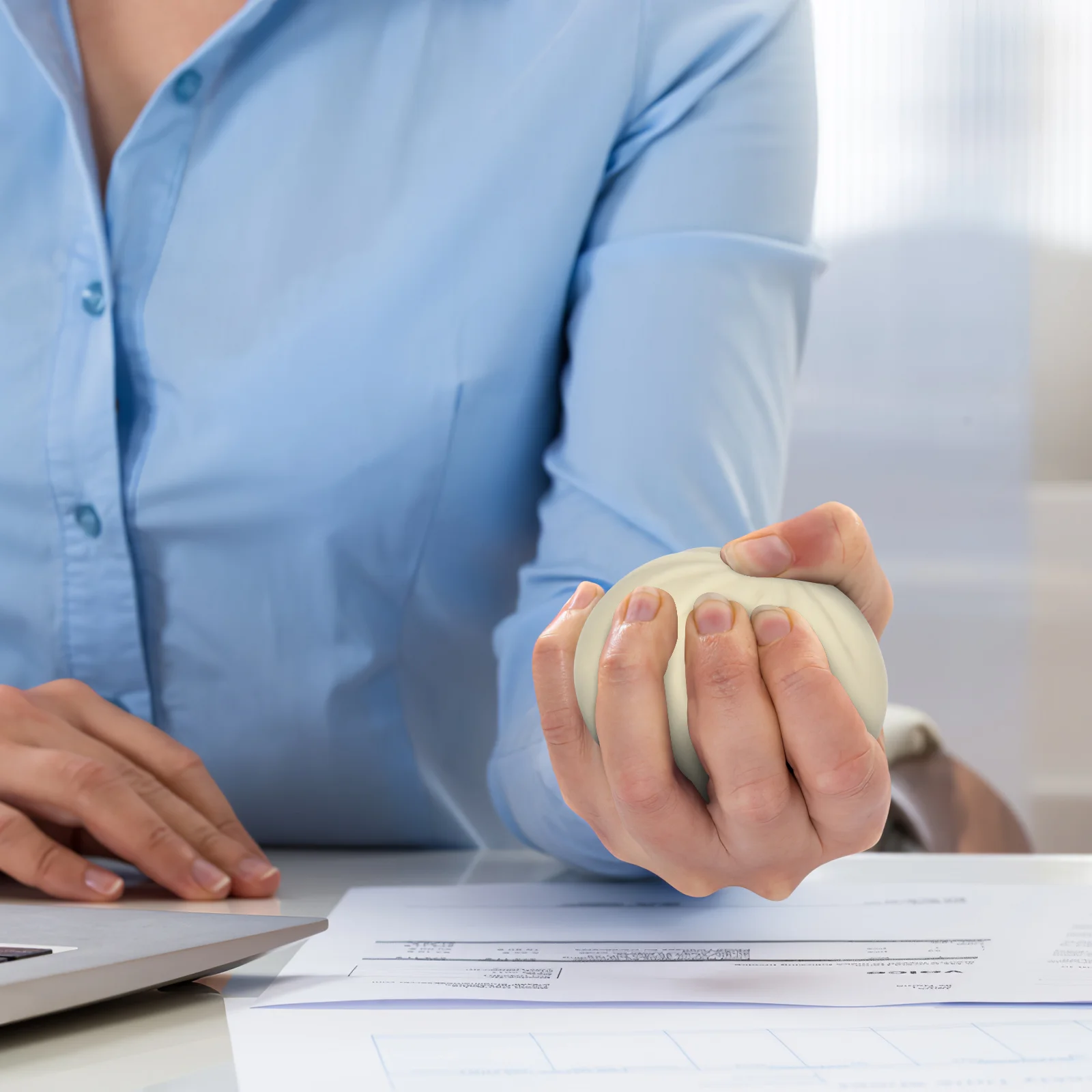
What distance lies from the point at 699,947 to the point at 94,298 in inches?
17.4

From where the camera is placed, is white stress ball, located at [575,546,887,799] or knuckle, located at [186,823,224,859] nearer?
white stress ball, located at [575,546,887,799]

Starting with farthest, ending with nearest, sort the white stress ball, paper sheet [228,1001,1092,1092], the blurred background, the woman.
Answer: the blurred background < the woman < the white stress ball < paper sheet [228,1001,1092,1092]

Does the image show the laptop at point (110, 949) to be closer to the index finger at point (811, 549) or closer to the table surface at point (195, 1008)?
the table surface at point (195, 1008)

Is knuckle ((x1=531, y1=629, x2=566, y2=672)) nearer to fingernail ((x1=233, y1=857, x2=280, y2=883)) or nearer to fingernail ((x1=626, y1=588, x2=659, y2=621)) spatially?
fingernail ((x1=626, y1=588, x2=659, y2=621))

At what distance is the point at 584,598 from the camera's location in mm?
386

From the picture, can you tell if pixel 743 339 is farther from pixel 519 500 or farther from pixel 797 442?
pixel 797 442

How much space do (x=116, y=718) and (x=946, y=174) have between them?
1803 millimetres

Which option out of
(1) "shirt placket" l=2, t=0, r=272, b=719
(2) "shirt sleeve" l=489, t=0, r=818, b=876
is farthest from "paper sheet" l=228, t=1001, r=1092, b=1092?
(1) "shirt placket" l=2, t=0, r=272, b=719

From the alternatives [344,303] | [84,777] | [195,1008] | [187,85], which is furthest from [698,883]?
[187,85]

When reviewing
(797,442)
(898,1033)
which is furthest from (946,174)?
(898,1033)

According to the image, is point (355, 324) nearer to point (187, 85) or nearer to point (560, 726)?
point (187, 85)

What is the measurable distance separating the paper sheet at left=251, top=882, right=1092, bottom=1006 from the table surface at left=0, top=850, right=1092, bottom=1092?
0.02 meters

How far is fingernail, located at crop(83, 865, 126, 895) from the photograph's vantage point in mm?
473

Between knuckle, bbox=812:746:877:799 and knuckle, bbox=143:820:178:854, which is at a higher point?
knuckle, bbox=812:746:877:799
